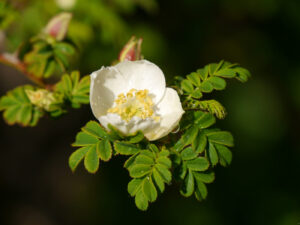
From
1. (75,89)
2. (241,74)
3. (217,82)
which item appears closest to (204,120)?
(217,82)

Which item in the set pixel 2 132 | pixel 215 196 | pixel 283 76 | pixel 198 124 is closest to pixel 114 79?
pixel 198 124

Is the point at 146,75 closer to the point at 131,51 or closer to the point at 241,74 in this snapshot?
the point at 131,51

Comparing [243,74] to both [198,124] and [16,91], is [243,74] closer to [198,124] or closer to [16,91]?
[198,124]

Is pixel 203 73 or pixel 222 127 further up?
pixel 203 73

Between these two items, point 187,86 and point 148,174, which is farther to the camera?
point 187,86

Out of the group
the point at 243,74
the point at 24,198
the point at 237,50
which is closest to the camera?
the point at 243,74

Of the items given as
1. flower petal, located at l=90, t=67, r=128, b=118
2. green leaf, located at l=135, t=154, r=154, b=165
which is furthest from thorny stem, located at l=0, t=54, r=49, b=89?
green leaf, located at l=135, t=154, r=154, b=165

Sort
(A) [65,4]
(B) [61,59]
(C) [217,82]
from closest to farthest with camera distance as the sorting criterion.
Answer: (C) [217,82] < (B) [61,59] < (A) [65,4]

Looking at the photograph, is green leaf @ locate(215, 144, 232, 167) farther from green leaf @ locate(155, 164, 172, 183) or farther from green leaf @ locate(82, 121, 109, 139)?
green leaf @ locate(82, 121, 109, 139)
